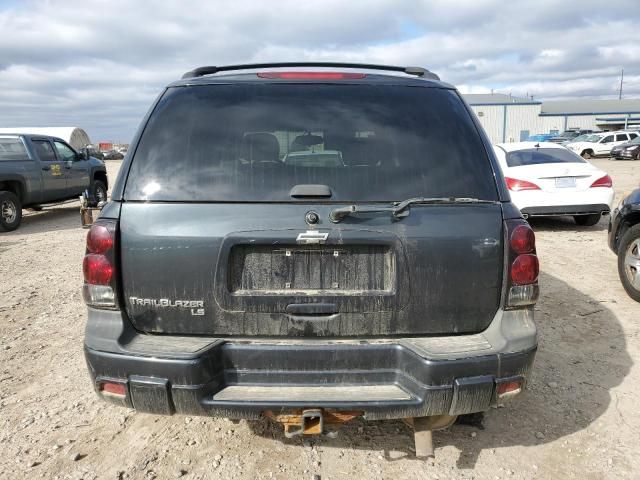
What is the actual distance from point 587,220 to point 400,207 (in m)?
8.74

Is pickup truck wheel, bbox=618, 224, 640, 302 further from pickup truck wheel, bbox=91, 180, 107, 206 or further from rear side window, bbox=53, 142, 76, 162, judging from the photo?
pickup truck wheel, bbox=91, 180, 107, 206

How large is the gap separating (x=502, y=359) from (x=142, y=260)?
168 cm

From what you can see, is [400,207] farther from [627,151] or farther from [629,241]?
[627,151]

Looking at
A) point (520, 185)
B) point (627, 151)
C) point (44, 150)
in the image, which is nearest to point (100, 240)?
point (520, 185)

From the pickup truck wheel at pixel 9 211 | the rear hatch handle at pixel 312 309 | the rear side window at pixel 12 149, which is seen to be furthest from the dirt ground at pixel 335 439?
the rear side window at pixel 12 149

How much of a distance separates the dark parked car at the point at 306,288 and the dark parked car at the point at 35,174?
9.27 meters

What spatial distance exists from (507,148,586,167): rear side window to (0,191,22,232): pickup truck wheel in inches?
397

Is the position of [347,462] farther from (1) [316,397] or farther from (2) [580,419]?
(2) [580,419]

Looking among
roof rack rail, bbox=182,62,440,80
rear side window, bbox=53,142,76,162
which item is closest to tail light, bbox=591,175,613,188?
roof rack rail, bbox=182,62,440,80

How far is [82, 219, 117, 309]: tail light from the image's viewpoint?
2.26 metres

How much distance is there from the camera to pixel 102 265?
7.47 feet

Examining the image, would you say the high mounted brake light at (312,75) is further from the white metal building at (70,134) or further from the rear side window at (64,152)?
the white metal building at (70,134)

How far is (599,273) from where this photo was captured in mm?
6359

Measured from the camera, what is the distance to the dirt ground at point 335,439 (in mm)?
2660
